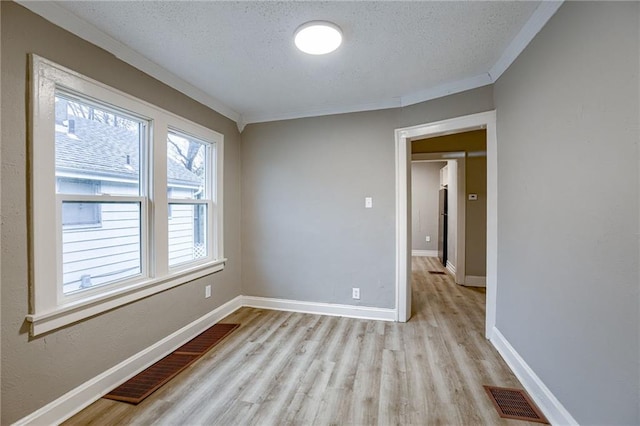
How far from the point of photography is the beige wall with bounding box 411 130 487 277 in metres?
4.45

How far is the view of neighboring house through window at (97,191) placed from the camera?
1712mm

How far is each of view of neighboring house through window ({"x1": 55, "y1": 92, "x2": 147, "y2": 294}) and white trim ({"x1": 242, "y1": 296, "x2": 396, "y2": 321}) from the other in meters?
1.60

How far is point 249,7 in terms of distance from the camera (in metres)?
1.57

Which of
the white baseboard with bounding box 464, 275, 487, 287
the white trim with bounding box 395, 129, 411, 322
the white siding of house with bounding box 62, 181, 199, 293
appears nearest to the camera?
the white siding of house with bounding box 62, 181, 199, 293

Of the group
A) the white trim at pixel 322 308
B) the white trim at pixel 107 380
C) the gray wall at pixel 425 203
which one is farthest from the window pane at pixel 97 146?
the gray wall at pixel 425 203

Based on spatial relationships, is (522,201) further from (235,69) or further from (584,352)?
(235,69)

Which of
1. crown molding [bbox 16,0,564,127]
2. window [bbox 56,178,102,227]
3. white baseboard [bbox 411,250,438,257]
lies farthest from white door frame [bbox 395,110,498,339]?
white baseboard [bbox 411,250,438,257]

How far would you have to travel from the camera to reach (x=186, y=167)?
276 cm

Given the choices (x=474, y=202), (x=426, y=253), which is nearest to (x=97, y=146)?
(x=474, y=202)

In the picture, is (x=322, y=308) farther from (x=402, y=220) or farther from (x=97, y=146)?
(x=97, y=146)

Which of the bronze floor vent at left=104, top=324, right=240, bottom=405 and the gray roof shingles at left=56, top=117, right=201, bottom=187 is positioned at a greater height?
the gray roof shingles at left=56, top=117, right=201, bottom=187

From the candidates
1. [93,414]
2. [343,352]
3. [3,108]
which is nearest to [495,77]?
[343,352]

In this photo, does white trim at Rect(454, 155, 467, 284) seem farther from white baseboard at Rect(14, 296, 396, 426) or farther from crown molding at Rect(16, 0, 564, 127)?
crown molding at Rect(16, 0, 564, 127)

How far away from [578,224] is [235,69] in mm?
2551
